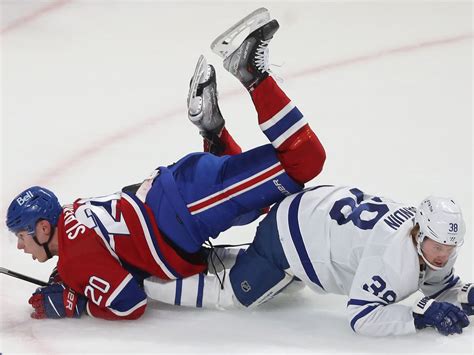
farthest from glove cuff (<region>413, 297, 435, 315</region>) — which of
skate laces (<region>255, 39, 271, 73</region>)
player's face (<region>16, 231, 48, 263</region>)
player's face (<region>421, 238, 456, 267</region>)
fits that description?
player's face (<region>16, 231, 48, 263</region>)

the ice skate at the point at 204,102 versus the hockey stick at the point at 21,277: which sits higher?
the ice skate at the point at 204,102

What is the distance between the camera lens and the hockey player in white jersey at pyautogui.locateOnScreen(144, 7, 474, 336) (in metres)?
2.87

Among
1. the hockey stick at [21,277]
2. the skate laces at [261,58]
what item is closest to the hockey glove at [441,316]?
the skate laces at [261,58]

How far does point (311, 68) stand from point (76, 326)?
2.45 meters

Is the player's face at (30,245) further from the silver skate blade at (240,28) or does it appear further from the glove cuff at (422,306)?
the glove cuff at (422,306)

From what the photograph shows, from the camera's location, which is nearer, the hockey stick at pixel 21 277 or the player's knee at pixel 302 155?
the player's knee at pixel 302 155

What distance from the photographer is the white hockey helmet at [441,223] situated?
9.17 ft

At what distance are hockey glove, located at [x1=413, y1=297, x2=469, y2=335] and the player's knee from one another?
529 mm

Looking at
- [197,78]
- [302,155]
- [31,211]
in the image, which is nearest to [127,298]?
[31,211]

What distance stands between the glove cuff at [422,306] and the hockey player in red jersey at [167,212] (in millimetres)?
518

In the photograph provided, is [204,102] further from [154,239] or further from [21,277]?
[21,277]

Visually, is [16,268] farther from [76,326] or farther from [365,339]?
[365,339]

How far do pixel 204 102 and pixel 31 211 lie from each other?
28.7 inches

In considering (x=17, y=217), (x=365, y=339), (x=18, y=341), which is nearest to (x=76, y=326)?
(x=18, y=341)
